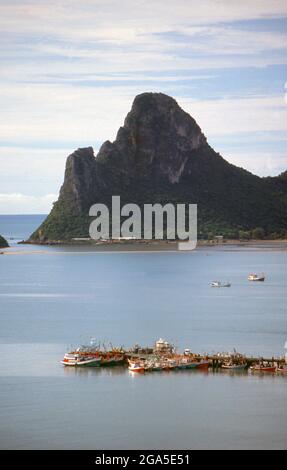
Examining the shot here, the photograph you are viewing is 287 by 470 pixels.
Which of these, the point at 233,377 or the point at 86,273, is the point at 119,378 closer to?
the point at 233,377

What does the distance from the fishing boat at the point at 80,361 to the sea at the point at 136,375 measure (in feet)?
2.15

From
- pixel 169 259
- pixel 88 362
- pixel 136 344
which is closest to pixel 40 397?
pixel 88 362

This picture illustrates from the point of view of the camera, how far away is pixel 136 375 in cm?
5475

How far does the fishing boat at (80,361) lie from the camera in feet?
188

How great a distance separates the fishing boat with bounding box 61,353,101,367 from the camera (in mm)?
57250

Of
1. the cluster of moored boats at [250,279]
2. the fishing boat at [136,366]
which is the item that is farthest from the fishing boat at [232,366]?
the cluster of moored boats at [250,279]

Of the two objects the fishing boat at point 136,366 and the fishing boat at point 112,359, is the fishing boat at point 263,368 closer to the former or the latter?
the fishing boat at point 136,366

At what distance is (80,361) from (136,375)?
371 cm

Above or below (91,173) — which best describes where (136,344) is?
below

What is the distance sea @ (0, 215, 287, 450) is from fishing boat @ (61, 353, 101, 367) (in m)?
0.66

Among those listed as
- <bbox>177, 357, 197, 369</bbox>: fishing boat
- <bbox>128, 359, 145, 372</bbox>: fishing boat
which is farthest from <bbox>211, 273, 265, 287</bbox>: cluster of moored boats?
<bbox>128, 359, 145, 372</bbox>: fishing boat

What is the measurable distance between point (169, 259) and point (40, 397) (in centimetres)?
10452

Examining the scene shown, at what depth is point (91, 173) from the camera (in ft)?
655
